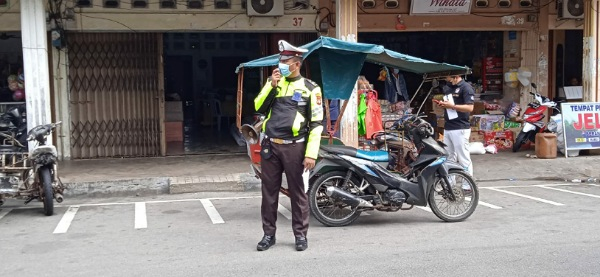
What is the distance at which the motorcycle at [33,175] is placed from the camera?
25.3 ft

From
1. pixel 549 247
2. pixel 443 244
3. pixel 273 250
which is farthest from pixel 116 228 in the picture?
pixel 549 247

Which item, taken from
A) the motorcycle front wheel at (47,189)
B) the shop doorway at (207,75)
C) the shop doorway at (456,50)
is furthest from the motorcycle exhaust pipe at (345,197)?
the shop doorway at (207,75)

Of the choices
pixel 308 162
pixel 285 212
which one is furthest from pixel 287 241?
pixel 285 212

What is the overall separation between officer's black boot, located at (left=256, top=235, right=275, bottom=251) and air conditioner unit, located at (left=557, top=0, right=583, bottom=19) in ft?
33.0

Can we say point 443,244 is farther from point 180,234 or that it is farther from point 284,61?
point 180,234

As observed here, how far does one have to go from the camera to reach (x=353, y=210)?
694 cm

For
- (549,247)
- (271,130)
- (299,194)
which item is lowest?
(549,247)

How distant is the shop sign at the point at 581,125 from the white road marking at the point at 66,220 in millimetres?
8885

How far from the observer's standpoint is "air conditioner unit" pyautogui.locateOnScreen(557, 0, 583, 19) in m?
13.3

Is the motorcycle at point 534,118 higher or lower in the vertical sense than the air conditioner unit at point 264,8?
lower

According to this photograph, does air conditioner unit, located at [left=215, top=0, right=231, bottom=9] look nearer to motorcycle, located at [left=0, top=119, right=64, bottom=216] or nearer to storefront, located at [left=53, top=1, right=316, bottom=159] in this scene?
storefront, located at [left=53, top=1, right=316, bottom=159]

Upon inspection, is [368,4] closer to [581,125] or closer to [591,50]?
[591,50]

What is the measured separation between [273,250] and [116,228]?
214cm

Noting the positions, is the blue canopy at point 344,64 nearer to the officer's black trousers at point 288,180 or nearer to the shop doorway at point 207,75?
the officer's black trousers at point 288,180
